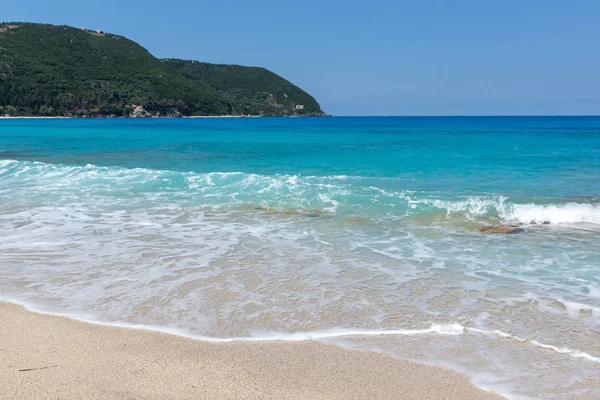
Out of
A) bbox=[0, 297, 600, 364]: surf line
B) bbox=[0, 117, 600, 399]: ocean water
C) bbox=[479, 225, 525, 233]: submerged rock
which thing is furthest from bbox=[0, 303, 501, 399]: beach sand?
bbox=[479, 225, 525, 233]: submerged rock

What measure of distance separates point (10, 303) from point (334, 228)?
6146mm

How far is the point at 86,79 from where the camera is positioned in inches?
5221

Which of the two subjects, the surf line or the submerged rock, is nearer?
the surf line

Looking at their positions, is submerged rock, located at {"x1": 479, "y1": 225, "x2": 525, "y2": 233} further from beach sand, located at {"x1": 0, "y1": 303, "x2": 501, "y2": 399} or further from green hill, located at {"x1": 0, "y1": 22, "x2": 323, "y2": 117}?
green hill, located at {"x1": 0, "y1": 22, "x2": 323, "y2": 117}

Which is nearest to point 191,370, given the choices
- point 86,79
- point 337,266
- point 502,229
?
point 337,266

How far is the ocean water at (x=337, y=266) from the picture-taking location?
16.2 feet

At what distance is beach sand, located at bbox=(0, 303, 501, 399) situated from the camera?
384cm

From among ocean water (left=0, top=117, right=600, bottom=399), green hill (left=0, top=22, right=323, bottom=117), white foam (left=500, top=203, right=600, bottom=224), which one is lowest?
ocean water (left=0, top=117, right=600, bottom=399)

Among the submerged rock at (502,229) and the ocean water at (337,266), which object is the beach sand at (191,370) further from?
the submerged rock at (502,229)

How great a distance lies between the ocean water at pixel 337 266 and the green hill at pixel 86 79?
115 meters

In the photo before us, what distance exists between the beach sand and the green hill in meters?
123

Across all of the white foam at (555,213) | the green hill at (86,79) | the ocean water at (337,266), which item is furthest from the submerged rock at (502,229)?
the green hill at (86,79)

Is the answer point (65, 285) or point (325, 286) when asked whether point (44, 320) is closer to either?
point (65, 285)

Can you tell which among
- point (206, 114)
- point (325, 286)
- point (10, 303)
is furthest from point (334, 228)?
point (206, 114)
